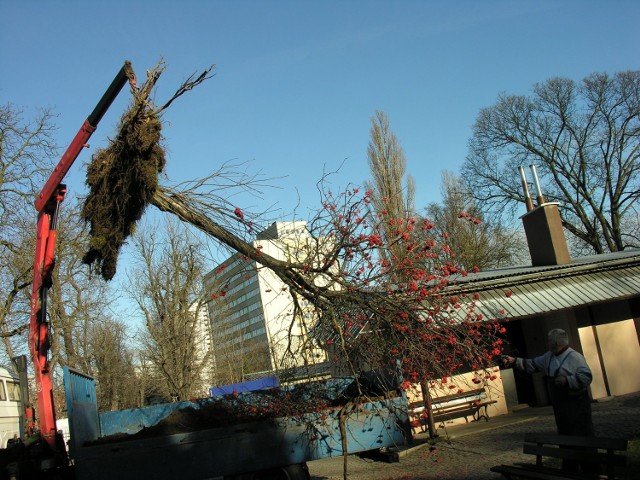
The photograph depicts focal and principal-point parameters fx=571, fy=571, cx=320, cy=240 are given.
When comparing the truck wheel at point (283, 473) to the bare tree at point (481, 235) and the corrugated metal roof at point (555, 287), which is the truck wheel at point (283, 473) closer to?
the corrugated metal roof at point (555, 287)

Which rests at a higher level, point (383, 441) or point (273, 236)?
point (273, 236)

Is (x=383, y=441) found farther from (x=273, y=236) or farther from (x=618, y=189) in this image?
(x=618, y=189)

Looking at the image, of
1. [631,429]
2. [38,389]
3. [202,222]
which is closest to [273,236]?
[202,222]

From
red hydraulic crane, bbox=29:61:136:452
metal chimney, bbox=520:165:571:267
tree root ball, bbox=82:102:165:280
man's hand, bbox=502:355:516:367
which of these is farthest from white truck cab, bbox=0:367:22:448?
metal chimney, bbox=520:165:571:267

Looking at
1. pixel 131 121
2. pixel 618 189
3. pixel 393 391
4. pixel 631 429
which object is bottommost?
pixel 631 429

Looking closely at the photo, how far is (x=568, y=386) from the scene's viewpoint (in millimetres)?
5707

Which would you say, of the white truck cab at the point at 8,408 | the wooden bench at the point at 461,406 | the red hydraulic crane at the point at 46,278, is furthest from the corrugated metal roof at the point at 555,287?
the white truck cab at the point at 8,408

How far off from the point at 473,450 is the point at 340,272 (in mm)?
4814

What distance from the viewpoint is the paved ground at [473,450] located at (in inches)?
338

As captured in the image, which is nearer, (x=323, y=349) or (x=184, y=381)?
(x=323, y=349)

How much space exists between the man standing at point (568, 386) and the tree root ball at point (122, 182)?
4.90m

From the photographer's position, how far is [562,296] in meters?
14.4

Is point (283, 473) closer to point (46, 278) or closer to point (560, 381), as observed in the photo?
point (560, 381)

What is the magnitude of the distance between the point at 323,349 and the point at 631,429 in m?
5.56
